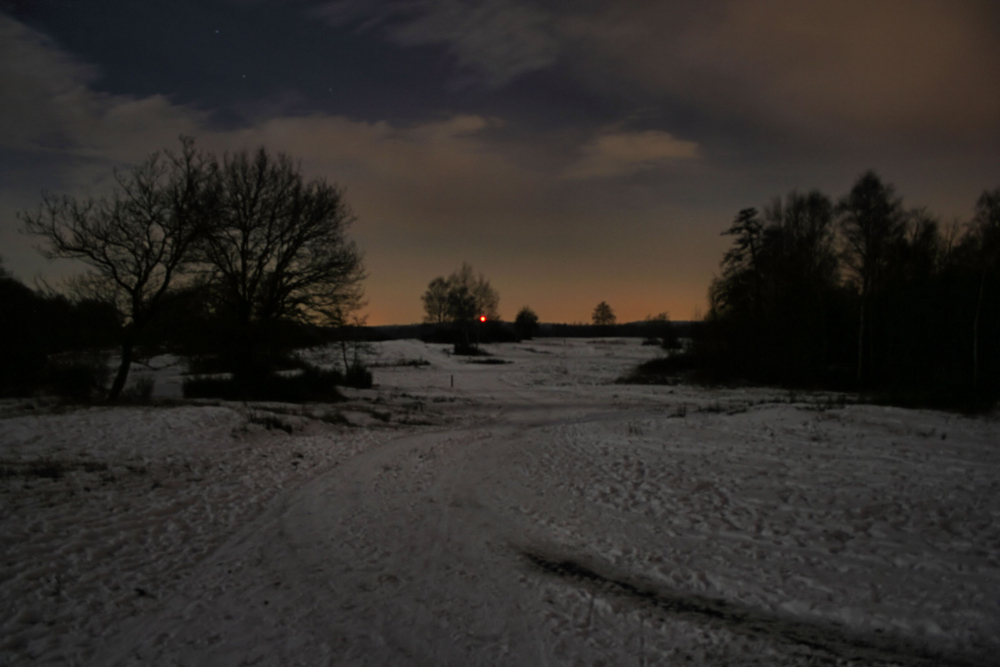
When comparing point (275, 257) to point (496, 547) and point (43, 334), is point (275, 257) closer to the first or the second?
point (43, 334)

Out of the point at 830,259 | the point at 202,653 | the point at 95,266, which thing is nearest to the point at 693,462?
the point at 202,653

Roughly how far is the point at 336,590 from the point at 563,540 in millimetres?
3274

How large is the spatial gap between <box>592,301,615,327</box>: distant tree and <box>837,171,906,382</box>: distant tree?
103 m

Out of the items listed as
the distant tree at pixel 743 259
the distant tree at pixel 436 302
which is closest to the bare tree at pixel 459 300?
the distant tree at pixel 436 302

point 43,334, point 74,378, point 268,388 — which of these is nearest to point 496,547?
point 268,388

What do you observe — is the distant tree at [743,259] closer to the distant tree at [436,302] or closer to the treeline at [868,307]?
the treeline at [868,307]

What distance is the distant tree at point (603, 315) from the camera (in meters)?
134

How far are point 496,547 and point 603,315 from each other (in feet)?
426

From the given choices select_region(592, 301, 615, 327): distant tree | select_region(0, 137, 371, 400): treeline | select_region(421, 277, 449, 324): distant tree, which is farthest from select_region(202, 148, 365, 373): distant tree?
select_region(592, 301, 615, 327): distant tree

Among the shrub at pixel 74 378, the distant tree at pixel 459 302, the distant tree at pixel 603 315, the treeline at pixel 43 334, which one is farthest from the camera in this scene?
the distant tree at pixel 603 315

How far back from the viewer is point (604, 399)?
2744cm

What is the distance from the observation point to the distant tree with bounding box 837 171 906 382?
1152 inches

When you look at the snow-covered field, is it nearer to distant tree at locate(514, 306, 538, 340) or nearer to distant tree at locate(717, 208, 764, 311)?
distant tree at locate(717, 208, 764, 311)

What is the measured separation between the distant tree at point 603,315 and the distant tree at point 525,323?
109 feet
